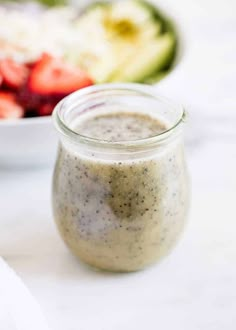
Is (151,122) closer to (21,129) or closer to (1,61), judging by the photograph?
(21,129)

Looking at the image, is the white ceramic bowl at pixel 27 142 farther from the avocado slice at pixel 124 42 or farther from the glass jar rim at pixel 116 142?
the avocado slice at pixel 124 42

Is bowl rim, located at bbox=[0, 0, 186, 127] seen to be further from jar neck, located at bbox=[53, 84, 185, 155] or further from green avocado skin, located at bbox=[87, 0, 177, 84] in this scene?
jar neck, located at bbox=[53, 84, 185, 155]

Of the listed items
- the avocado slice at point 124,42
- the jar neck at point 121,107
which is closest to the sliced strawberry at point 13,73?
the avocado slice at point 124,42

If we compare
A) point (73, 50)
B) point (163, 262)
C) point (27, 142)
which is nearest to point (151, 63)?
point (73, 50)

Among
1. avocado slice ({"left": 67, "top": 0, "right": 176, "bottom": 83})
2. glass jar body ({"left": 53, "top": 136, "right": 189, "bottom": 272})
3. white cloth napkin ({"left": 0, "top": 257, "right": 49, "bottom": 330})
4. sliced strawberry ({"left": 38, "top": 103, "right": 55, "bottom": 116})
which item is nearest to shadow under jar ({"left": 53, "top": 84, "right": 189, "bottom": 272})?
glass jar body ({"left": 53, "top": 136, "right": 189, "bottom": 272})

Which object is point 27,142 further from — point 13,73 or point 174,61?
point 174,61

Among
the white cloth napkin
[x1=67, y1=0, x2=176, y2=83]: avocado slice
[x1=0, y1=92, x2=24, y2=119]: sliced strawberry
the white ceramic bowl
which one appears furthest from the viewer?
[x1=67, y1=0, x2=176, y2=83]: avocado slice

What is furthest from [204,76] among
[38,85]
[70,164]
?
[70,164]

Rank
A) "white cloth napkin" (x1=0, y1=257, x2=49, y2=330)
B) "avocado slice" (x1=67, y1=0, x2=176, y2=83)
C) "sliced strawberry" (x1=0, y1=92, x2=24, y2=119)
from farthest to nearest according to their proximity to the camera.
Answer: "avocado slice" (x1=67, y1=0, x2=176, y2=83) → "sliced strawberry" (x1=0, y1=92, x2=24, y2=119) → "white cloth napkin" (x1=0, y1=257, x2=49, y2=330)
